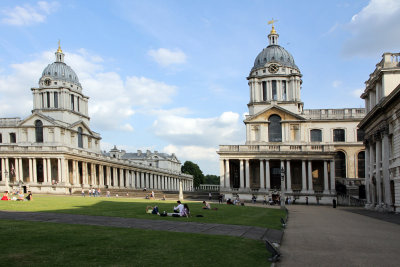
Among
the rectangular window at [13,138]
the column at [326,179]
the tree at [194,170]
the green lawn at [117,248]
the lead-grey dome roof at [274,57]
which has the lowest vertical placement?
the tree at [194,170]

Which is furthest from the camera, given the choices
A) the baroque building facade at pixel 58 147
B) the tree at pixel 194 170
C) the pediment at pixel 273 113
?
the tree at pixel 194 170

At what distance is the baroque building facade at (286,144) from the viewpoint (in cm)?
6981

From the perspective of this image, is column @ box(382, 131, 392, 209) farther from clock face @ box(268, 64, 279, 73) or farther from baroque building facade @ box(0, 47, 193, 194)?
baroque building facade @ box(0, 47, 193, 194)

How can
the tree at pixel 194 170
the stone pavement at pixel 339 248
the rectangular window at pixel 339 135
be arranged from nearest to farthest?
the stone pavement at pixel 339 248, the rectangular window at pixel 339 135, the tree at pixel 194 170

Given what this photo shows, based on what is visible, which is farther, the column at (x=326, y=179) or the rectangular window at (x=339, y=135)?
the rectangular window at (x=339, y=135)

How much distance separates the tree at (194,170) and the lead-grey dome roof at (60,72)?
84.3 meters

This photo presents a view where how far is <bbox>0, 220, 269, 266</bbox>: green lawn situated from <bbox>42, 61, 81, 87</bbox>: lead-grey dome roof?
8517 cm

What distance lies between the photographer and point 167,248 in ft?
46.0

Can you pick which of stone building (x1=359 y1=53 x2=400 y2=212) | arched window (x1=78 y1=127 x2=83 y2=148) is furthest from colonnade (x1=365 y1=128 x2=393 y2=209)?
arched window (x1=78 y1=127 x2=83 y2=148)

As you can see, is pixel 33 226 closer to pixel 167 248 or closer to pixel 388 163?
pixel 167 248

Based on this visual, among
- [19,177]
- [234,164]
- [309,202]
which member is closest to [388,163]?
[309,202]

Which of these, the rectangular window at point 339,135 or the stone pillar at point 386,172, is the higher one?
the rectangular window at point 339,135

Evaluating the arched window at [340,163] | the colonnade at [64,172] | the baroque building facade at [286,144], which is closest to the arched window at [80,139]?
the colonnade at [64,172]

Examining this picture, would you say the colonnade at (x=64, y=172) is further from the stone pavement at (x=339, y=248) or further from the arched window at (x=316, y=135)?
the stone pavement at (x=339, y=248)
